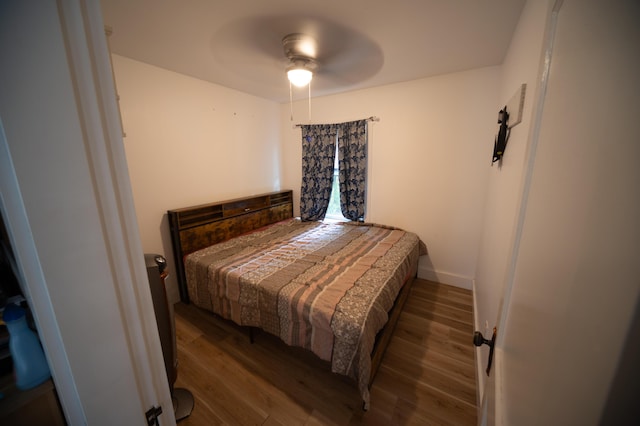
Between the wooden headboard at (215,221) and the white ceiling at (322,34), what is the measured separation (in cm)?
151

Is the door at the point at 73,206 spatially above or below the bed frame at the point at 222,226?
above

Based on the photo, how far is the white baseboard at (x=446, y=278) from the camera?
276 centimetres

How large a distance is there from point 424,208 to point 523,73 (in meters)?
1.81

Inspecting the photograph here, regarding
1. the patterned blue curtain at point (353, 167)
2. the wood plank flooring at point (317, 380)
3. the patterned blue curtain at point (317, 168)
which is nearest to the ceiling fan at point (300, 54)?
the patterned blue curtain at point (353, 167)

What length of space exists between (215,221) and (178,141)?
988 millimetres

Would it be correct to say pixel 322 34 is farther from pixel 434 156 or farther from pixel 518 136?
pixel 434 156

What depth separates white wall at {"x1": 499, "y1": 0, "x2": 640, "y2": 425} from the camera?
238mm

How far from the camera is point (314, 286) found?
5.69 feet

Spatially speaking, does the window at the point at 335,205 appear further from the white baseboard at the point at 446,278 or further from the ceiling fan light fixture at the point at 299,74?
the ceiling fan light fixture at the point at 299,74

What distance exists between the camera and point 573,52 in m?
0.41

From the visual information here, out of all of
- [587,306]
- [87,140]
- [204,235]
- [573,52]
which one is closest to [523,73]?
[573,52]

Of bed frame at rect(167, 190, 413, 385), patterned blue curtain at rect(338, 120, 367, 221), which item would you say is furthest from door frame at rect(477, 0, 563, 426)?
patterned blue curtain at rect(338, 120, 367, 221)

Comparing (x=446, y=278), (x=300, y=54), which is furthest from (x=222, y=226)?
(x=446, y=278)

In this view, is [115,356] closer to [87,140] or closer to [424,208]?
[87,140]
